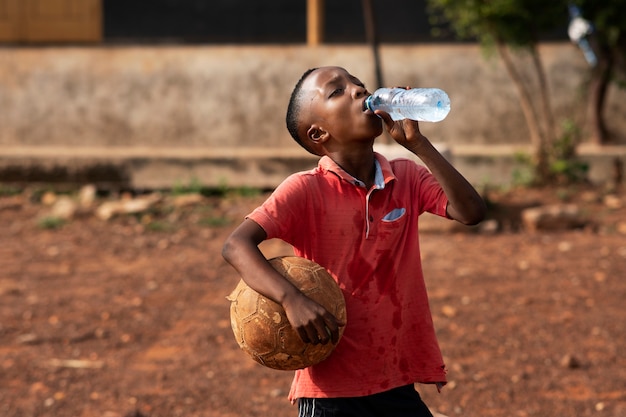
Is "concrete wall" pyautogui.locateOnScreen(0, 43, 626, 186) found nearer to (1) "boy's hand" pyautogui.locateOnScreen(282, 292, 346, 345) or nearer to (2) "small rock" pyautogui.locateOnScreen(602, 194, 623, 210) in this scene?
(2) "small rock" pyautogui.locateOnScreen(602, 194, 623, 210)

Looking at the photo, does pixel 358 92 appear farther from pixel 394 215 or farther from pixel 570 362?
pixel 570 362

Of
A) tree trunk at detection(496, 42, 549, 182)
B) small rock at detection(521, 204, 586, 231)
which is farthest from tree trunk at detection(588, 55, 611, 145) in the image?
Result: small rock at detection(521, 204, 586, 231)

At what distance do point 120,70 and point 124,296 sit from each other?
3944 mm

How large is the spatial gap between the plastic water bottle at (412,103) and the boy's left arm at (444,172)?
3 centimetres

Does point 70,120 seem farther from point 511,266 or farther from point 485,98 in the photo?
point 511,266

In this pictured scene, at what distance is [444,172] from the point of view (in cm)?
265

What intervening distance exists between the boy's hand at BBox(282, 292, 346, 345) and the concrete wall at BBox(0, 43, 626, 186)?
23.0ft

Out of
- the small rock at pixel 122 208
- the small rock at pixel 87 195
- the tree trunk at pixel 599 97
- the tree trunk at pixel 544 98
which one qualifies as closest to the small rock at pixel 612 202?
the tree trunk at pixel 544 98

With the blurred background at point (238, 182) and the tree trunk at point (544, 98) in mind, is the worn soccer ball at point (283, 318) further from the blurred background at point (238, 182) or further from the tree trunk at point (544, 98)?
the tree trunk at point (544, 98)

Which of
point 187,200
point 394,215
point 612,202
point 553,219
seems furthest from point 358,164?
point 187,200

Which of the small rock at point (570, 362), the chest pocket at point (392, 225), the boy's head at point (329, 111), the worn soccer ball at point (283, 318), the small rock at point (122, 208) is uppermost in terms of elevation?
the boy's head at point (329, 111)

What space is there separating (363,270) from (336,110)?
0.44 metres

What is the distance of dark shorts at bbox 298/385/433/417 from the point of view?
268 cm

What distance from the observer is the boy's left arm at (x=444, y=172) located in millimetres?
2562
